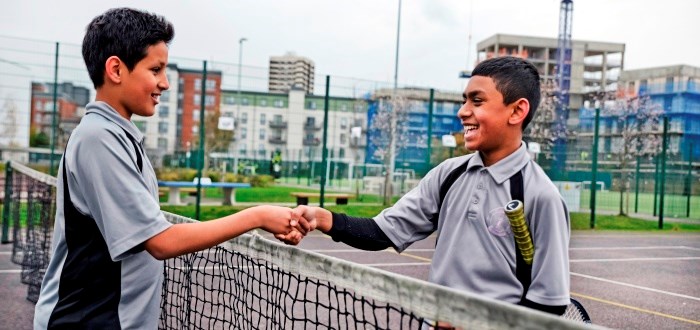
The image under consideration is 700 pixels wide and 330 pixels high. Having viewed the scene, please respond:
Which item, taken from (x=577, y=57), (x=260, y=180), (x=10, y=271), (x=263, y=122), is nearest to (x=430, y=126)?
(x=263, y=122)

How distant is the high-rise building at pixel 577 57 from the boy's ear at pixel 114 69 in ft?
338

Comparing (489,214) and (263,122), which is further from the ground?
(263,122)

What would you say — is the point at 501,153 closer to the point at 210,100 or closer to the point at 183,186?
the point at 183,186

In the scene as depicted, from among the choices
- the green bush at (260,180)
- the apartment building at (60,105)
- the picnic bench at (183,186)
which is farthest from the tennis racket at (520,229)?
the green bush at (260,180)

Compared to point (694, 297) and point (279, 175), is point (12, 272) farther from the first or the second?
point (279, 175)

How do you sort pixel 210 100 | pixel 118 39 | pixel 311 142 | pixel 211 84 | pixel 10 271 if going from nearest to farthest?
pixel 118 39 < pixel 10 271 < pixel 211 84 < pixel 210 100 < pixel 311 142

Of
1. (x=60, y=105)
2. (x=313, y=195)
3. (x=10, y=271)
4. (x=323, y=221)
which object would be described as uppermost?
(x=60, y=105)

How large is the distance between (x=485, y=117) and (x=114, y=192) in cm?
133

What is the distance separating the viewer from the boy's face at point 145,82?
2221mm

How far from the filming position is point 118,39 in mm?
2186

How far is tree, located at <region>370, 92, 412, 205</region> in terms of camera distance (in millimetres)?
20516

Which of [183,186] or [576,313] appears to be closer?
[576,313]

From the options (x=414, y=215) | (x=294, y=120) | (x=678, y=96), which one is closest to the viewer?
(x=414, y=215)

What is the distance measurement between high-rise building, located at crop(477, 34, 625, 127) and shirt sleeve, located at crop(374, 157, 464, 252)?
102 m
